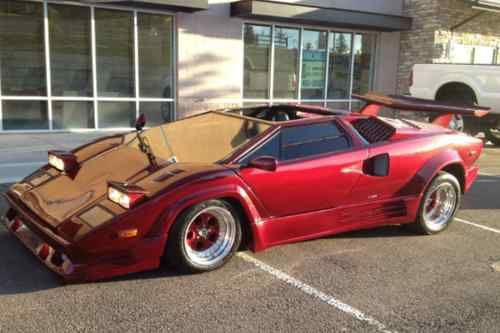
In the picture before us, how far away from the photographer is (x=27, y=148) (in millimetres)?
9242

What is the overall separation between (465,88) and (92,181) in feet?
33.2

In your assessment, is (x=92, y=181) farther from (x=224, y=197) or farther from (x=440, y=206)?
(x=440, y=206)

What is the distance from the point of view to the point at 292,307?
363 centimetres

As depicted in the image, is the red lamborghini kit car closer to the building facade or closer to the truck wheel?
the building facade

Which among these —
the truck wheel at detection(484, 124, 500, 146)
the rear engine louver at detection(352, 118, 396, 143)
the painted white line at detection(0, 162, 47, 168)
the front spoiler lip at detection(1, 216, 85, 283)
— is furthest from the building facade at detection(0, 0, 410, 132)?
the front spoiler lip at detection(1, 216, 85, 283)

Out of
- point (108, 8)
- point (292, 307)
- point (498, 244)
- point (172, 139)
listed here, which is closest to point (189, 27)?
point (108, 8)

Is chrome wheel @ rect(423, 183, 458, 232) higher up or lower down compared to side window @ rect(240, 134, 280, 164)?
lower down

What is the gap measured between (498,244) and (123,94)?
8.94 metres

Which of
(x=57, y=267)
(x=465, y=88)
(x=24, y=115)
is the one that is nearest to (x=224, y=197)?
(x=57, y=267)

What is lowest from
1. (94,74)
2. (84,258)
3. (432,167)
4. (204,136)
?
(84,258)

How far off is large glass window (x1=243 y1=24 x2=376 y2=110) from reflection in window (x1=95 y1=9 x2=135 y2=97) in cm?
313

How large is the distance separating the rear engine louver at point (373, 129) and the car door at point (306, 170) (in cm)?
25

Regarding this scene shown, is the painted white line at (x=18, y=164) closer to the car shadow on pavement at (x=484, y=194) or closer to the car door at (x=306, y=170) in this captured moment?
the car door at (x=306, y=170)

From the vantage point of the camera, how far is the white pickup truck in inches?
451
